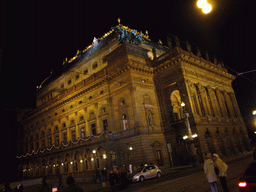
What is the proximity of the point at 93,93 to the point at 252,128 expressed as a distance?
41.1m

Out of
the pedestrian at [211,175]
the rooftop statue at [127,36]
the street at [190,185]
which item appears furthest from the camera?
the rooftop statue at [127,36]

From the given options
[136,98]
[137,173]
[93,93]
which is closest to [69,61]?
[93,93]

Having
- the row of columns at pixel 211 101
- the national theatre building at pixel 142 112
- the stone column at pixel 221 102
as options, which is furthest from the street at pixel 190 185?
the stone column at pixel 221 102

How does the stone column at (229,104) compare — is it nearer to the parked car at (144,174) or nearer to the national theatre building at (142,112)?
the national theatre building at (142,112)

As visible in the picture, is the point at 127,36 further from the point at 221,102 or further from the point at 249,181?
the point at 249,181

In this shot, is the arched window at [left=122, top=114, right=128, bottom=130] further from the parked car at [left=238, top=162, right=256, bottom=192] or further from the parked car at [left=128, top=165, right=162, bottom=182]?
the parked car at [left=238, top=162, right=256, bottom=192]

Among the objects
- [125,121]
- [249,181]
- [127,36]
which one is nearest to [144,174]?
[125,121]

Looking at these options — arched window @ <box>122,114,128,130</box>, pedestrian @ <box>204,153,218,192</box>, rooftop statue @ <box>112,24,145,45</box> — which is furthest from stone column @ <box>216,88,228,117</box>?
pedestrian @ <box>204,153,218,192</box>

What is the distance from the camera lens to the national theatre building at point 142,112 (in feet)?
91.1

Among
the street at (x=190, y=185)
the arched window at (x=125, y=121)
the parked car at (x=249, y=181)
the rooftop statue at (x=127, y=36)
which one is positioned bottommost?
the street at (x=190, y=185)

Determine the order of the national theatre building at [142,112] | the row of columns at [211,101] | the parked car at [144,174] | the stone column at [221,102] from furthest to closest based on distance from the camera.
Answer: the stone column at [221,102], the row of columns at [211,101], the national theatre building at [142,112], the parked car at [144,174]

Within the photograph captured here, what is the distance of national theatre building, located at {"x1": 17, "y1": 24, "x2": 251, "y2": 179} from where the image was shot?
91.1 ft

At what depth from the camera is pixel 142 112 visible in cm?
2886

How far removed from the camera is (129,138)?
2794 cm
